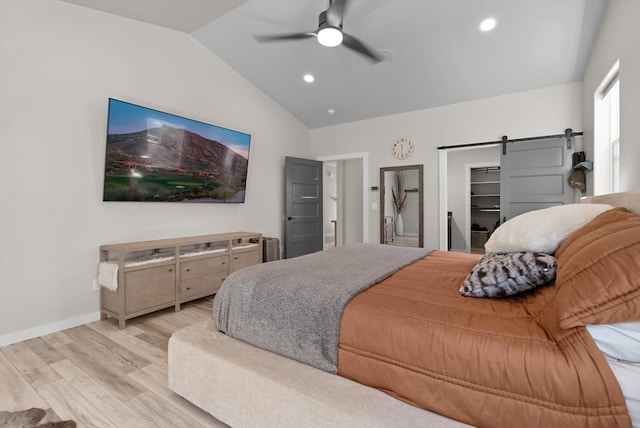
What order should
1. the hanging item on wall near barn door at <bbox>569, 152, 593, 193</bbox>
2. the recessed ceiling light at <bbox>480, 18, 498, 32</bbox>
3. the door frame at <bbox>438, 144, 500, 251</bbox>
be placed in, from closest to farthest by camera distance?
the recessed ceiling light at <bbox>480, 18, 498, 32</bbox>, the hanging item on wall near barn door at <bbox>569, 152, 593, 193</bbox>, the door frame at <bbox>438, 144, 500, 251</bbox>

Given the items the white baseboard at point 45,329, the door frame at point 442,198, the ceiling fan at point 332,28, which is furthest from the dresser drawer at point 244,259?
the door frame at point 442,198

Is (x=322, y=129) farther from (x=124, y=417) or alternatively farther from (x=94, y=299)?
(x=124, y=417)

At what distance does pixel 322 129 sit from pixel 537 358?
17.5 feet

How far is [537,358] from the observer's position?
895 millimetres

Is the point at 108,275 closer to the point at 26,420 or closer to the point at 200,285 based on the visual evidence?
the point at 200,285

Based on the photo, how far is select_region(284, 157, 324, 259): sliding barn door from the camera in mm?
5184

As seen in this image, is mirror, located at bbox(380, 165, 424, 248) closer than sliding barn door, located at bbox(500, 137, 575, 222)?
No

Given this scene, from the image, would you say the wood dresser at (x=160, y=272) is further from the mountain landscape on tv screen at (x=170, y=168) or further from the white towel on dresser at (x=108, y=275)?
the mountain landscape on tv screen at (x=170, y=168)

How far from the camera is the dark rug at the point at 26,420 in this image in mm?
1503

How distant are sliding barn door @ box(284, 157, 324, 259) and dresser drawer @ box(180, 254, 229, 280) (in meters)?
1.68

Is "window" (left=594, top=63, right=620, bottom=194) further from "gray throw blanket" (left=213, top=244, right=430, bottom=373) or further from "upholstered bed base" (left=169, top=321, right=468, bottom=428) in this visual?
"upholstered bed base" (left=169, top=321, right=468, bottom=428)

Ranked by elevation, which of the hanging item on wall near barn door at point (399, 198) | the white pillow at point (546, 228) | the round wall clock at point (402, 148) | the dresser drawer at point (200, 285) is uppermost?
the round wall clock at point (402, 148)

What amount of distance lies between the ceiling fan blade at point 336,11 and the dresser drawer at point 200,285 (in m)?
2.92

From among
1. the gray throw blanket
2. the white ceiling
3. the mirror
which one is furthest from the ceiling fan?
the mirror
